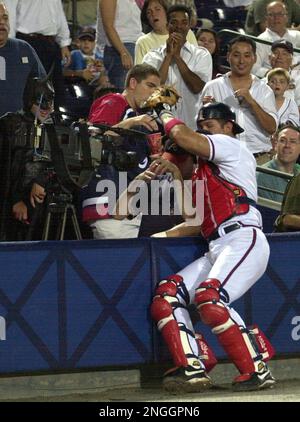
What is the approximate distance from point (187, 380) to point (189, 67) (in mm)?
4479

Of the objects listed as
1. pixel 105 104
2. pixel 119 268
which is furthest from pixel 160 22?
pixel 119 268

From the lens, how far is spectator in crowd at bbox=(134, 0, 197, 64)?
12.9 meters

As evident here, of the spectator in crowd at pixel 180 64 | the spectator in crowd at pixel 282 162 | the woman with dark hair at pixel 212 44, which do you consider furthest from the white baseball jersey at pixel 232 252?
the woman with dark hair at pixel 212 44

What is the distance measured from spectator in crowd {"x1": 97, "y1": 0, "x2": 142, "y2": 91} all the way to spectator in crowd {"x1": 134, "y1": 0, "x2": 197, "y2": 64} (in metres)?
0.10

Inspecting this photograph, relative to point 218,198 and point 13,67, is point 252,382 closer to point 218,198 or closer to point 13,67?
point 218,198

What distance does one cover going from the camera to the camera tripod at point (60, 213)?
31.2 feet

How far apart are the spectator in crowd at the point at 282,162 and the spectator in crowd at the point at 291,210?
1.49 m

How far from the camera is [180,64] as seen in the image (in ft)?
40.6

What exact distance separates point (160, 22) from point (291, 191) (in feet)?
11.5

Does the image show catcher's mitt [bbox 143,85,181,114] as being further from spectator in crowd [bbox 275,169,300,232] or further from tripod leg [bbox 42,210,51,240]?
spectator in crowd [bbox 275,169,300,232]

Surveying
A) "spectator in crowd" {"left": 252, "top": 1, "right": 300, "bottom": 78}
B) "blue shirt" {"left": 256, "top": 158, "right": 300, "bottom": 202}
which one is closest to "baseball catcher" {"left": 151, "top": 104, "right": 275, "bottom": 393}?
"blue shirt" {"left": 256, "top": 158, "right": 300, "bottom": 202}

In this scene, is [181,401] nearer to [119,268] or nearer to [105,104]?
[119,268]

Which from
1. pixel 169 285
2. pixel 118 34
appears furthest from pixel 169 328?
pixel 118 34
